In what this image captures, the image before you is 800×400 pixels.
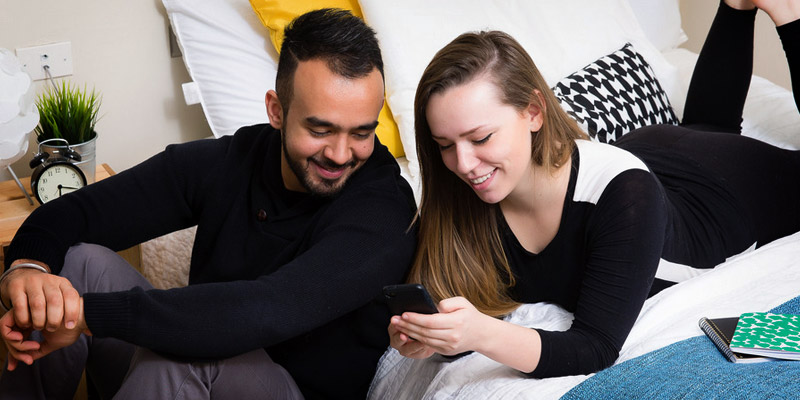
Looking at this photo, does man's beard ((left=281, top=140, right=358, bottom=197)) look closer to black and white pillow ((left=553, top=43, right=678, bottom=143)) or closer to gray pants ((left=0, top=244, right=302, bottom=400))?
gray pants ((left=0, top=244, right=302, bottom=400))

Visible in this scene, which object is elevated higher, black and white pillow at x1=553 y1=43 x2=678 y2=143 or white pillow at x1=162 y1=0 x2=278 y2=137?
white pillow at x1=162 y1=0 x2=278 y2=137

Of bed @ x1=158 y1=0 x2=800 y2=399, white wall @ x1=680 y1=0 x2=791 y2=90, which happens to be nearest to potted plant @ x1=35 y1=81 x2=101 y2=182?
bed @ x1=158 y1=0 x2=800 y2=399

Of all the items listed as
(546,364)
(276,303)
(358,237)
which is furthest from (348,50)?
(546,364)

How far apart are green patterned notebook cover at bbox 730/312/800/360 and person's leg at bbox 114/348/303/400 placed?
72cm

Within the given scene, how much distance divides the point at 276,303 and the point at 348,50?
0.45 m

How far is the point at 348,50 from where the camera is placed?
1.42m

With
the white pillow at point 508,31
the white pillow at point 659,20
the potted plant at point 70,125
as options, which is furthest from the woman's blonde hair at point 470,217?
the white pillow at point 659,20

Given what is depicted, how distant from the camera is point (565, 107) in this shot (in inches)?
82.7

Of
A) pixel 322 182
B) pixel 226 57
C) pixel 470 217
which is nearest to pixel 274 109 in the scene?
pixel 322 182

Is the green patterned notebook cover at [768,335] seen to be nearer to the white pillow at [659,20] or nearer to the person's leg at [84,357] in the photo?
the person's leg at [84,357]

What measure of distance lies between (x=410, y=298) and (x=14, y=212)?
1.15 meters

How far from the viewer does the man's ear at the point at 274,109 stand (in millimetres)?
1521

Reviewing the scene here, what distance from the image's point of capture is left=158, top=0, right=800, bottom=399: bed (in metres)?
1.19

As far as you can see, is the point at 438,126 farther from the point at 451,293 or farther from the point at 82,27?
the point at 82,27
